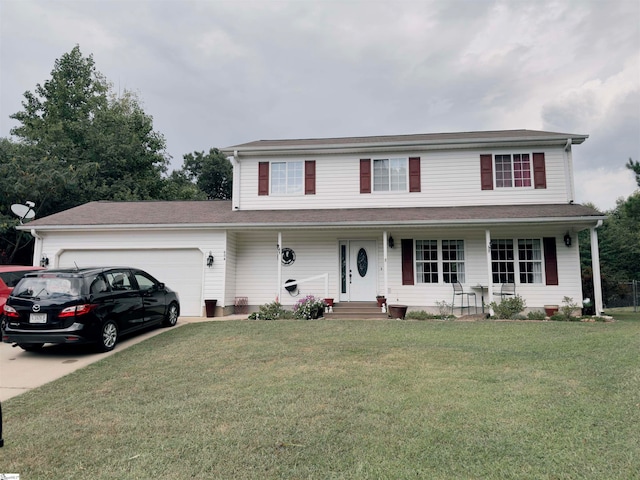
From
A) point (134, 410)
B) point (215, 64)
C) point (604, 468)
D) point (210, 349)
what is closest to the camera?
point (604, 468)

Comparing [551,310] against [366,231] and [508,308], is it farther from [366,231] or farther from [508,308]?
[366,231]

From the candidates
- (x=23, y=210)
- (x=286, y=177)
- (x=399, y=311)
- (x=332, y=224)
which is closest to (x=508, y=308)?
(x=399, y=311)

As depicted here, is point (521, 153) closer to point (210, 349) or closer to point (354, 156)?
point (354, 156)

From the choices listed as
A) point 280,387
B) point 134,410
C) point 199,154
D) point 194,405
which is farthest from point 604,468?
point 199,154

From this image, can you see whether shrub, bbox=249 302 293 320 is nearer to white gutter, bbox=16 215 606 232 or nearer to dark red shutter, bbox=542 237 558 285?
white gutter, bbox=16 215 606 232

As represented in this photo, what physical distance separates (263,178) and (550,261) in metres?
→ 9.73

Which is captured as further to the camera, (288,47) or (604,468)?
(288,47)

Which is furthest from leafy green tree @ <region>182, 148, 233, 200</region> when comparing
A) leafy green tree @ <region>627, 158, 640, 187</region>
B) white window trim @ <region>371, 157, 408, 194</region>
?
leafy green tree @ <region>627, 158, 640, 187</region>

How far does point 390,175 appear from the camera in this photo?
42.4 ft

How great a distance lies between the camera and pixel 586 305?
36.8 feet

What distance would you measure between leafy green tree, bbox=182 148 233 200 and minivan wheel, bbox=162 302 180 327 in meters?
29.7

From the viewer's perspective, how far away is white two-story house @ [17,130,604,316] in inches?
450

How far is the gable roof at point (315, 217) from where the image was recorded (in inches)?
416

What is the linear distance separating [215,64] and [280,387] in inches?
646
